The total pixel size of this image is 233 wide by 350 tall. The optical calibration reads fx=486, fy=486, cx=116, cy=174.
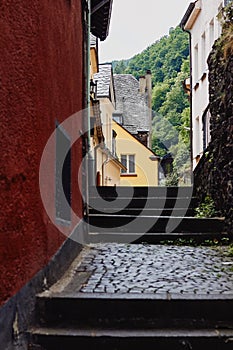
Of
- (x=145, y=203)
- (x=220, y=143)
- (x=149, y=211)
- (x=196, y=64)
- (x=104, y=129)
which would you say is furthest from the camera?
(x=104, y=129)

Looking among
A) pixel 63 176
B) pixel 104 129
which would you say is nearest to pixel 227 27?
pixel 63 176

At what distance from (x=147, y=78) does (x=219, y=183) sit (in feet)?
115

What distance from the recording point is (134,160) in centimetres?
3069

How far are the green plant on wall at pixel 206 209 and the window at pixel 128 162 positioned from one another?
70.9 ft

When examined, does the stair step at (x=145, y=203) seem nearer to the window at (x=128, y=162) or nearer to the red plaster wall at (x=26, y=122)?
the red plaster wall at (x=26, y=122)

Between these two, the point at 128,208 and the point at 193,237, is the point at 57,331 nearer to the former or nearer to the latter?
the point at 193,237

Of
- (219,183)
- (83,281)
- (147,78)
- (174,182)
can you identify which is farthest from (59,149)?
(147,78)

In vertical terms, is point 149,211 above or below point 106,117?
below

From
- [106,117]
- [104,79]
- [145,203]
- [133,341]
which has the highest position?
[104,79]

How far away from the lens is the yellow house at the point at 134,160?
29.7 metres

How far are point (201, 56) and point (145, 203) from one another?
779 cm

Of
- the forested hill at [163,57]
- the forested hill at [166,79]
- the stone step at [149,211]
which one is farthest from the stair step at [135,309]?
the forested hill at [163,57]

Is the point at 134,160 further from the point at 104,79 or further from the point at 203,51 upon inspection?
the point at 203,51

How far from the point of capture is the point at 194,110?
15.8 meters
